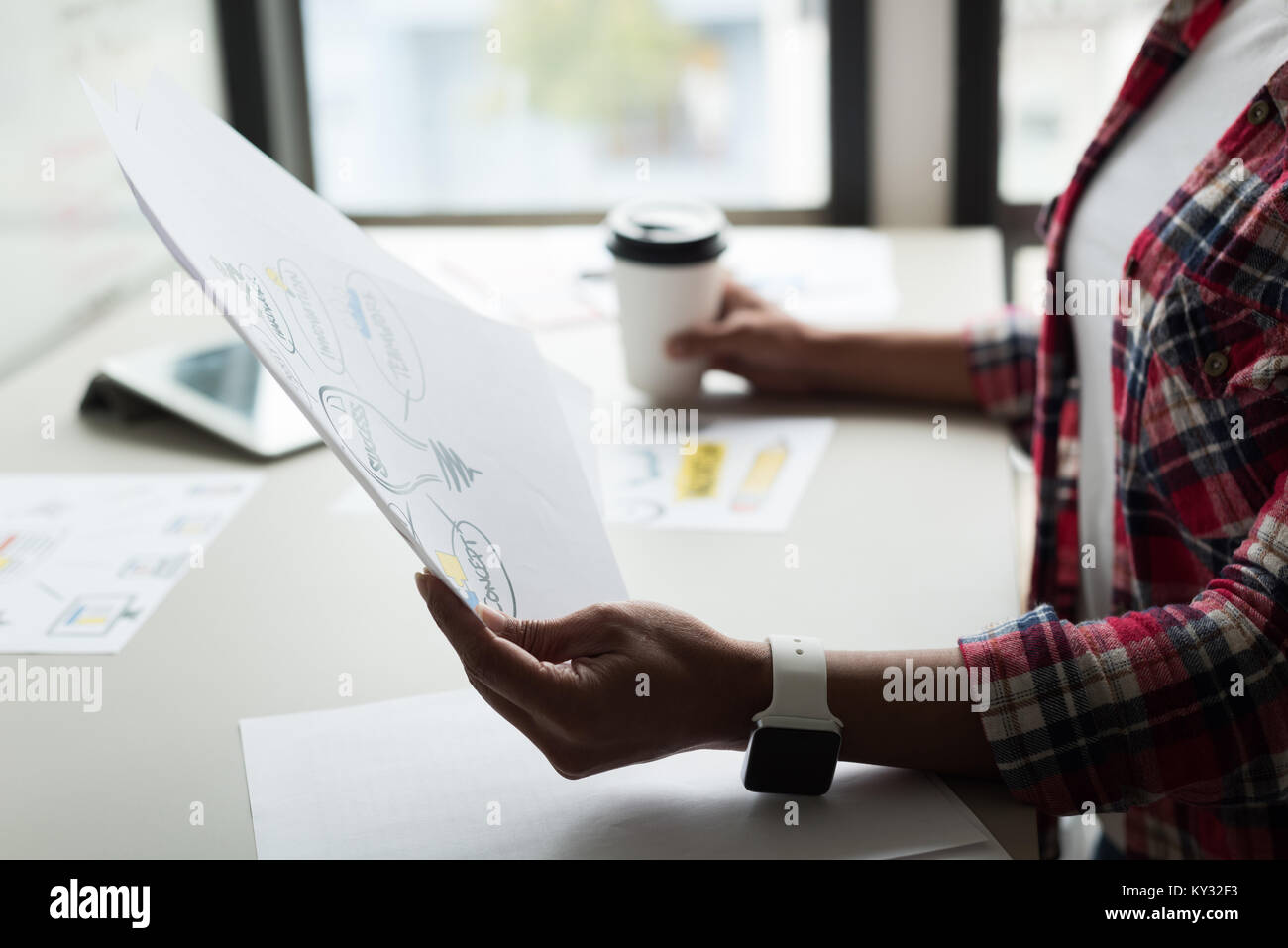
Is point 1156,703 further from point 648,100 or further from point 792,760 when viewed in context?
point 648,100

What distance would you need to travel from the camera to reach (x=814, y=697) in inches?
26.1

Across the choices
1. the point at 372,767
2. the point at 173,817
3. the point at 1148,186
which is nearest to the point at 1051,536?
the point at 1148,186

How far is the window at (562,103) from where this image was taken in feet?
5.71

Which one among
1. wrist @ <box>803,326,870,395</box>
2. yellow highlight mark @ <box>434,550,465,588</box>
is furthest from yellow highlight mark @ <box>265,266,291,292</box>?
wrist @ <box>803,326,870,395</box>

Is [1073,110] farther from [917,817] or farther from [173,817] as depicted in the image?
[173,817]

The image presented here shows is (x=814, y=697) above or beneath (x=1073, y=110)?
beneath

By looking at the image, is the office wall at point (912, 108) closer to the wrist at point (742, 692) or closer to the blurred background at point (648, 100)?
the blurred background at point (648, 100)

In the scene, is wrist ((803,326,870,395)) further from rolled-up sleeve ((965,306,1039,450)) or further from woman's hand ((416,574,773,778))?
woman's hand ((416,574,773,778))

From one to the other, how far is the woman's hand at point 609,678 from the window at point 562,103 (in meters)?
1.21

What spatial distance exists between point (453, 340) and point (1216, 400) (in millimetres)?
450

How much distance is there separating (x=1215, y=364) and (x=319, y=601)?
58 centimetres

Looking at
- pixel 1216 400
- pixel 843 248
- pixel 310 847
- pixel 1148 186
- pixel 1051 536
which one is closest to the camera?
pixel 310 847

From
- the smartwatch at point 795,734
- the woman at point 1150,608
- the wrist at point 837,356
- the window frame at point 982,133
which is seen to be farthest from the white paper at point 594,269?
the smartwatch at point 795,734

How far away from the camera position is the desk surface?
671mm
